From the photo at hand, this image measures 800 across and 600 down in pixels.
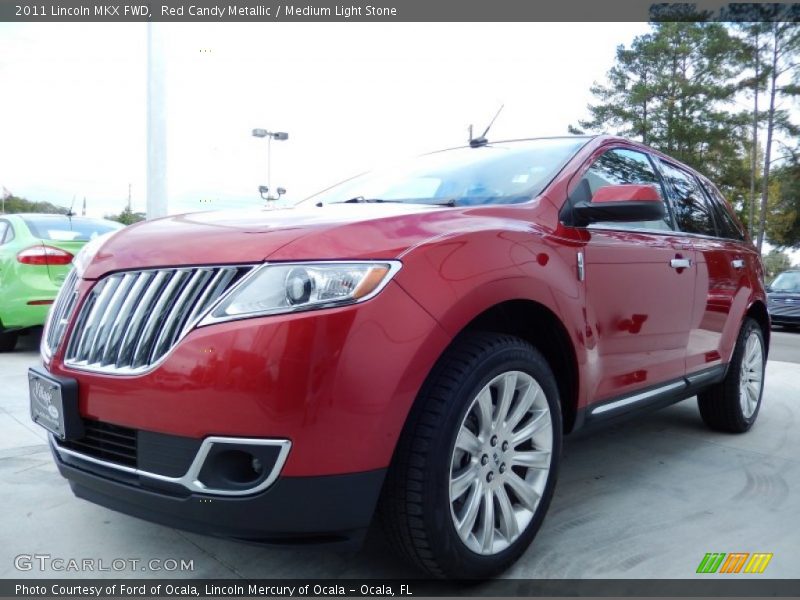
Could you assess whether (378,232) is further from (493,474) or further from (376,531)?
(376,531)

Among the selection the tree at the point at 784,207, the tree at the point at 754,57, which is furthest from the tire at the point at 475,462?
the tree at the point at 784,207

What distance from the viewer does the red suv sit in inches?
66.0

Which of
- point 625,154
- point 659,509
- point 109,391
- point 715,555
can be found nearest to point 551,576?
point 715,555

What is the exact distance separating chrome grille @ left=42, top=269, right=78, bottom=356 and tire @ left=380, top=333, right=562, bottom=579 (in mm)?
1169

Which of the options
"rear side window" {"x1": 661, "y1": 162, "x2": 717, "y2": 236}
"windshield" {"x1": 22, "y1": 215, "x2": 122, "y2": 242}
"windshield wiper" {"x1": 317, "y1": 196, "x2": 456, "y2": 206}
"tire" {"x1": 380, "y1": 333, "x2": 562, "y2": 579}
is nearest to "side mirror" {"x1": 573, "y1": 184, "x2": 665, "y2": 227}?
"windshield wiper" {"x1": 317, "y1": 196, "x2": 456, "y2": 206}

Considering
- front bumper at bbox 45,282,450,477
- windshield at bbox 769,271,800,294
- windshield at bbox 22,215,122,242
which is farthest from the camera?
windshield at bbox 769,271,800,294

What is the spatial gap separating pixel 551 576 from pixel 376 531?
66 cm

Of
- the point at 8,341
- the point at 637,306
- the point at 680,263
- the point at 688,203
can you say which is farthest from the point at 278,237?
the point at 8,341

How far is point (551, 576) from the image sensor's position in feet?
7.13

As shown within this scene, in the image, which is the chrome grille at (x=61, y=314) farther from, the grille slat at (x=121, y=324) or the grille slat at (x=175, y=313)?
the grille slat at (x=175, y=313)

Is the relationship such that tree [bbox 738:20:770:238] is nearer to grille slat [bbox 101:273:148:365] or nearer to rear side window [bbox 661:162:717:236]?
rear side window [bbox 661:162:717:236]

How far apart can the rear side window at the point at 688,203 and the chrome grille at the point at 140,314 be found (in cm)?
257

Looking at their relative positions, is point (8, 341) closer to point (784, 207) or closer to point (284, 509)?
point (284, 509)

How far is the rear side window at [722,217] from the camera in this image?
4.00m
